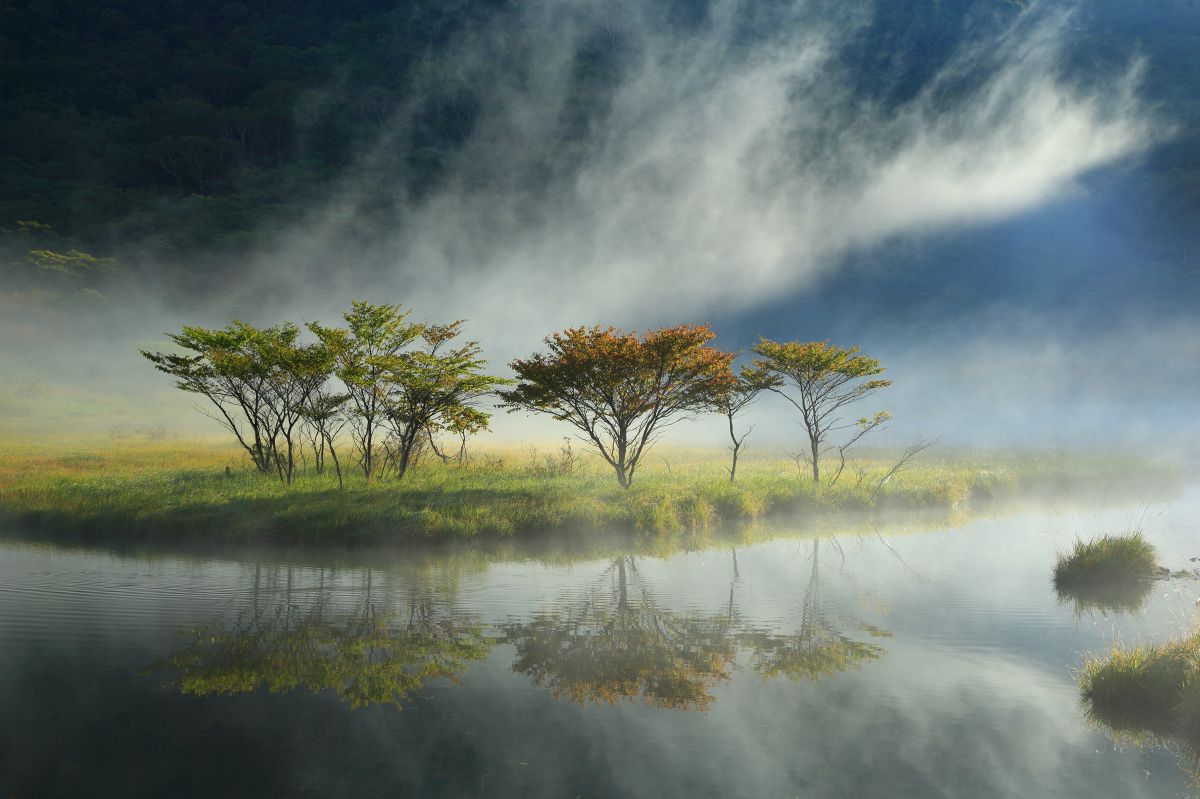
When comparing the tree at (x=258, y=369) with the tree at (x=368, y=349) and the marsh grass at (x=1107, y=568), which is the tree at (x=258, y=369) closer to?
the tree at (x=368, y=349)

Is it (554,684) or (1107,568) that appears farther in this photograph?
(1107,568)

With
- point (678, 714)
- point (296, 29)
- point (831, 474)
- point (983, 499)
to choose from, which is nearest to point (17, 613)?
point (678, 714)

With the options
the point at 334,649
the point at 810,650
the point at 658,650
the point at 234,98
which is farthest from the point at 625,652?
the point at 234,98

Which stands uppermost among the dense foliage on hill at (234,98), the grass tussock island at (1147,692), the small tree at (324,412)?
the dense foliage on hill at (234,98)

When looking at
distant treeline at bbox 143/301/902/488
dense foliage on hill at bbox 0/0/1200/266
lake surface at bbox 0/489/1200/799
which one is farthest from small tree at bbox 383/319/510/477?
dense foliage on hill at bbox 0/0/1200/266

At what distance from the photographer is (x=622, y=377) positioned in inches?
1164

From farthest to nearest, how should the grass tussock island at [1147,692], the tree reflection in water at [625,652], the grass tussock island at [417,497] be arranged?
the grass tussock island at [417,497]
the tree reflection in water at [625,652]
the grass tussock island at [1147,692]

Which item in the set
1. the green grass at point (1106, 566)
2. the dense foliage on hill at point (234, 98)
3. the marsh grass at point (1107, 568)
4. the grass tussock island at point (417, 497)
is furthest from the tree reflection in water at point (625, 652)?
the dense foliage on hill at point (234, 98)

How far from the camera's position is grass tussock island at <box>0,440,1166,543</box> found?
21391 mm

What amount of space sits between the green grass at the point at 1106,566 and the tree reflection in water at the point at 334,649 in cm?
1272

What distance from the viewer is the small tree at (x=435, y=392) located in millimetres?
30141

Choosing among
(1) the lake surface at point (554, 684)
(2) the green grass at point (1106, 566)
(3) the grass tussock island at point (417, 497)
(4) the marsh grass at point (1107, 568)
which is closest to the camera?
(1) the lake surface at point (554, 684)

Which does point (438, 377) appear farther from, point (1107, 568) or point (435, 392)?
point (1107, 568)

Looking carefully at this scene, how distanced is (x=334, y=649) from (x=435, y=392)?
69.6 ft
